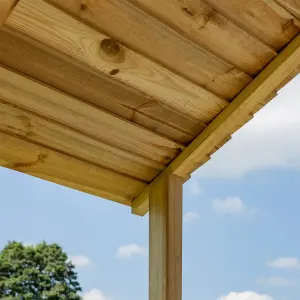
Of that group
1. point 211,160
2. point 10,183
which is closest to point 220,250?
point 211,160

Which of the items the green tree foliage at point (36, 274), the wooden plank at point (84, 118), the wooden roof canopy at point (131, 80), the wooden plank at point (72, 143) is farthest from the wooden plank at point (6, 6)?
the green tree foliage at point (36, 274)

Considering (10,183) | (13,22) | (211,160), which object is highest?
(10,183)

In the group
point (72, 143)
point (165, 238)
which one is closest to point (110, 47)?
point (72, 143)

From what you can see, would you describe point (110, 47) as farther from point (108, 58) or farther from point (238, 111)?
point (238, 111)

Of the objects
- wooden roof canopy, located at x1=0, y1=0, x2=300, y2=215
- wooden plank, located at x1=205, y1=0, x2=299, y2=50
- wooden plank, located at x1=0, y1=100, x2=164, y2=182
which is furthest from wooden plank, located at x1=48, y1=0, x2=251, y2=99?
wooden plank, located at x1=0, y1=100, x2=164, y2=182

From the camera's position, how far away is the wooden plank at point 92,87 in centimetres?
114

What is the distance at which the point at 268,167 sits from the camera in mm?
11180

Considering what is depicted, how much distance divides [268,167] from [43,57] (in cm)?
1049

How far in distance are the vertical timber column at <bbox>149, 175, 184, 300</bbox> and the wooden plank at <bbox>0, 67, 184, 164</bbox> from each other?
0.09 meters

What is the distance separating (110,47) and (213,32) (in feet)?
0.84

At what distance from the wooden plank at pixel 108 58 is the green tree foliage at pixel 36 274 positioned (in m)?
9.32

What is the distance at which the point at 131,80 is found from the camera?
125cm

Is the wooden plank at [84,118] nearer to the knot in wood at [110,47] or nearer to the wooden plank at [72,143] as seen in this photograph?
the wooden plank at [72,143]

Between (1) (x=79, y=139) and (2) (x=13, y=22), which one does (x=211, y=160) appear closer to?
(1) (x=79, y=139)
